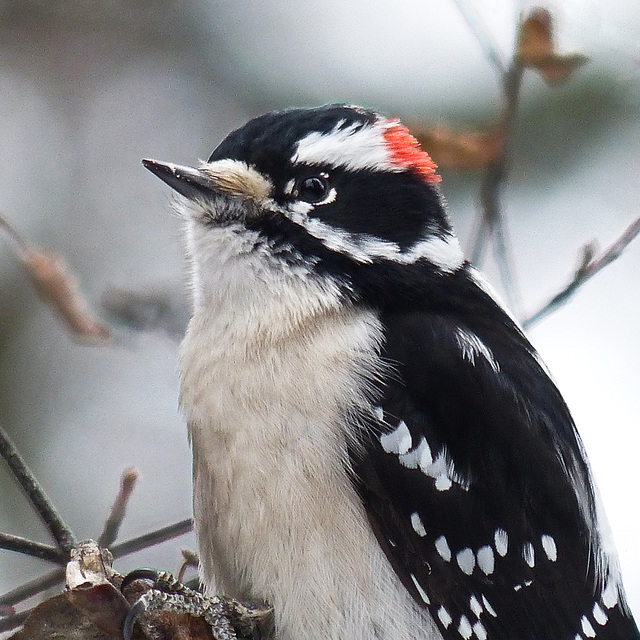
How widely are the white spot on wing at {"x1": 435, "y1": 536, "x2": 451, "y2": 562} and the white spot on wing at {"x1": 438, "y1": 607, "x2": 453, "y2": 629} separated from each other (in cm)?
13

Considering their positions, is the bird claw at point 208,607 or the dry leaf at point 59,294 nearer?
the bird claw at point 208,607

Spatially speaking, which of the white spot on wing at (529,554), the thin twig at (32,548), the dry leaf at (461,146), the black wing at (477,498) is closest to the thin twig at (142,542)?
the thin twig at (32,548)

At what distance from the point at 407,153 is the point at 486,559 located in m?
1.27

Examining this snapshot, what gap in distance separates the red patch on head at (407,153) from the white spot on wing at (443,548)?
3.76 feet

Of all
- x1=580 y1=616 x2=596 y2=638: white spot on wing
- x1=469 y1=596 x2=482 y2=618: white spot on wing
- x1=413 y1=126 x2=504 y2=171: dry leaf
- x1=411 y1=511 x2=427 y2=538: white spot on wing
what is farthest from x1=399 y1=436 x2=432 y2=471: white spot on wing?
x1=413 y1=126 x2=504 y2=171: dry leaf

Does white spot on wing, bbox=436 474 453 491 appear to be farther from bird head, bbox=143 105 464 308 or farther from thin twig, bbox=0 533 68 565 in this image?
thin twig, bbox=0 533 68 565

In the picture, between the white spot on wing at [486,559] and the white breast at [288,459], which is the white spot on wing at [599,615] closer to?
the white spot on wing at [486,559]

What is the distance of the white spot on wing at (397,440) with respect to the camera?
2.87m

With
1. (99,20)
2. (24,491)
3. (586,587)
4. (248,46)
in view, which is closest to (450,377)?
(586,587)

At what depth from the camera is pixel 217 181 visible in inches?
121

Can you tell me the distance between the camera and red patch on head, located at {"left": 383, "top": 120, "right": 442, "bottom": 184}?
3348 mm

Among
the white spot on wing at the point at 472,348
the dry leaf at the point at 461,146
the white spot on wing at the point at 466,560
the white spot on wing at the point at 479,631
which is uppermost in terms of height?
the dry leaf at the point at 461,146

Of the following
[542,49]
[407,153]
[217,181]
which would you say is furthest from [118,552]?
[542,49]

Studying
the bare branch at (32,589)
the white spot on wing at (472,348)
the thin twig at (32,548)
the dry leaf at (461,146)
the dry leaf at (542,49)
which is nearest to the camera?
the thin twig at (32,548)
